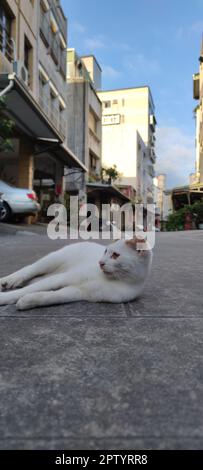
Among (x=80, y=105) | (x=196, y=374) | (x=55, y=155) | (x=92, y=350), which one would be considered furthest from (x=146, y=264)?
(x=80, y=105)

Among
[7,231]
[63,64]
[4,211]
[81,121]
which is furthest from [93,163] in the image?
[7,231]

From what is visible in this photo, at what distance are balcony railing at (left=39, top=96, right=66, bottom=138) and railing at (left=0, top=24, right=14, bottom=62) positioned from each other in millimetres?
3126

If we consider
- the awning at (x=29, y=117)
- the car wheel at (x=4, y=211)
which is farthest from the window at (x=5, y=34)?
the car wheel at (x=4, y=211)

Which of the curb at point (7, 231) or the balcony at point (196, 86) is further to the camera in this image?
the balcony at point (196, 86)

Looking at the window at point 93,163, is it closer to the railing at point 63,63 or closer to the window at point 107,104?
Answer: the railing at point 63,63

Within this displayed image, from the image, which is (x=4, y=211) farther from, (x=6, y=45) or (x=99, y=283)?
(x=99, y=283)

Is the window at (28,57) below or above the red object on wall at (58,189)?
above

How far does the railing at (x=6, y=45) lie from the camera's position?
11.3 metres

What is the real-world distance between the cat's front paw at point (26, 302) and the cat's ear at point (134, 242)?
0.58m

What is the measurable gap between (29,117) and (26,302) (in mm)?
10249

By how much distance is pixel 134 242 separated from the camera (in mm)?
2000

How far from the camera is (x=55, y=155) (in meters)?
15.5
